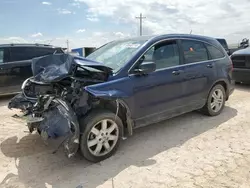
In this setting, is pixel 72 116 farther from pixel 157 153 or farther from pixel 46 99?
pixel 157 153

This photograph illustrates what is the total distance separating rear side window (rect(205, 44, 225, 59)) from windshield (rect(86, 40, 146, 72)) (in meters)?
1.79

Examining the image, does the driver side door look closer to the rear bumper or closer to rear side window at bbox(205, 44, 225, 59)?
rear side window at bbox(205, 44, 225, 59)

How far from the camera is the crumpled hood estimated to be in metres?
3.45

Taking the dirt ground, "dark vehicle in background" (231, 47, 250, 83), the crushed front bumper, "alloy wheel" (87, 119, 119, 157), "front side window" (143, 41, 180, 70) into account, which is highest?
"front side window" (143, 41, 180, 70)

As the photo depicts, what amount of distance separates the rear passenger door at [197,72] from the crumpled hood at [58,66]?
175 cm

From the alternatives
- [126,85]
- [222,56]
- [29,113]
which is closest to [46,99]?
[29,113]

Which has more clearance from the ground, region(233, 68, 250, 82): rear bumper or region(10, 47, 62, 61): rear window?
region(10, 47, 62, 61): rear window

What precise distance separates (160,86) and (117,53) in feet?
3.10

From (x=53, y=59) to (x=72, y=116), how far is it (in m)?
1.35

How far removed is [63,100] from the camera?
11.0 ft

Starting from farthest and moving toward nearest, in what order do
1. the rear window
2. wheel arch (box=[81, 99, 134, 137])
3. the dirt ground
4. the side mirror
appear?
the rear window < the side mirror < wheel arch (box=[81, 99, 134, 137]) < the dirt ground

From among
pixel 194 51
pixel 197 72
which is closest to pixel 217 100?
pixel 197 72

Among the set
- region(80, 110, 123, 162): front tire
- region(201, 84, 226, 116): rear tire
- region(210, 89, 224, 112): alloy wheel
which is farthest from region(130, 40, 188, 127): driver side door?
region(210, 89, 224, 112): alloy wheel

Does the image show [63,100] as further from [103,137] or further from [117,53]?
[117,53]
